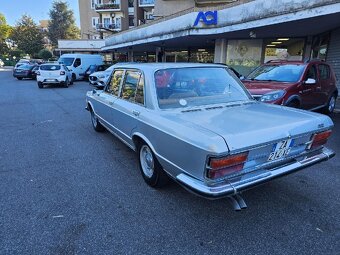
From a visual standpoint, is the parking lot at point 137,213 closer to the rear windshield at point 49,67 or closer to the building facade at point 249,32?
the building facade at point 249,32

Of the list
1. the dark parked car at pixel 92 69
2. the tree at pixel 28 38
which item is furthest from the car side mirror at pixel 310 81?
the tree at pixel 28 38

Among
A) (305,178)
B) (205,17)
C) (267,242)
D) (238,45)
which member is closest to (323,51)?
(238,45)

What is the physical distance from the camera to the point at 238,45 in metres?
15.9

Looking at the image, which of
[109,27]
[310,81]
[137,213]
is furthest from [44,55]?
[137,213]

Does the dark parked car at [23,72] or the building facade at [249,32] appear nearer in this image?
the building facade at [249,32]

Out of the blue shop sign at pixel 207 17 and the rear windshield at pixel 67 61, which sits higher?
the blue shop sign at pixel 207 17

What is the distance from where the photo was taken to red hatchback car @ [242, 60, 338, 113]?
6168mm

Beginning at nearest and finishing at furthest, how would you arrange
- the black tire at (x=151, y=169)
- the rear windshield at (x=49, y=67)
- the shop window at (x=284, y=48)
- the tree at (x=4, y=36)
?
the black tire at (x=151, y=169) < the shop window at (x=284, y=48) < the rear windshield at (x=49, y=67) < the tree at (x=4, y=36)

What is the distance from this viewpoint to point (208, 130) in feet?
8.36

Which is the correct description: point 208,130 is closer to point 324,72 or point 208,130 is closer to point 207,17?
point 324,72

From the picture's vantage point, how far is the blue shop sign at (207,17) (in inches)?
533

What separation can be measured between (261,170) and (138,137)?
1.72m

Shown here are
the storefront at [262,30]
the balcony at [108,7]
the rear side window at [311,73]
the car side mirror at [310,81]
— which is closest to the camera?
the car side mirror at [310,81]

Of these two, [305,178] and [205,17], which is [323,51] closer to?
[205,17]
